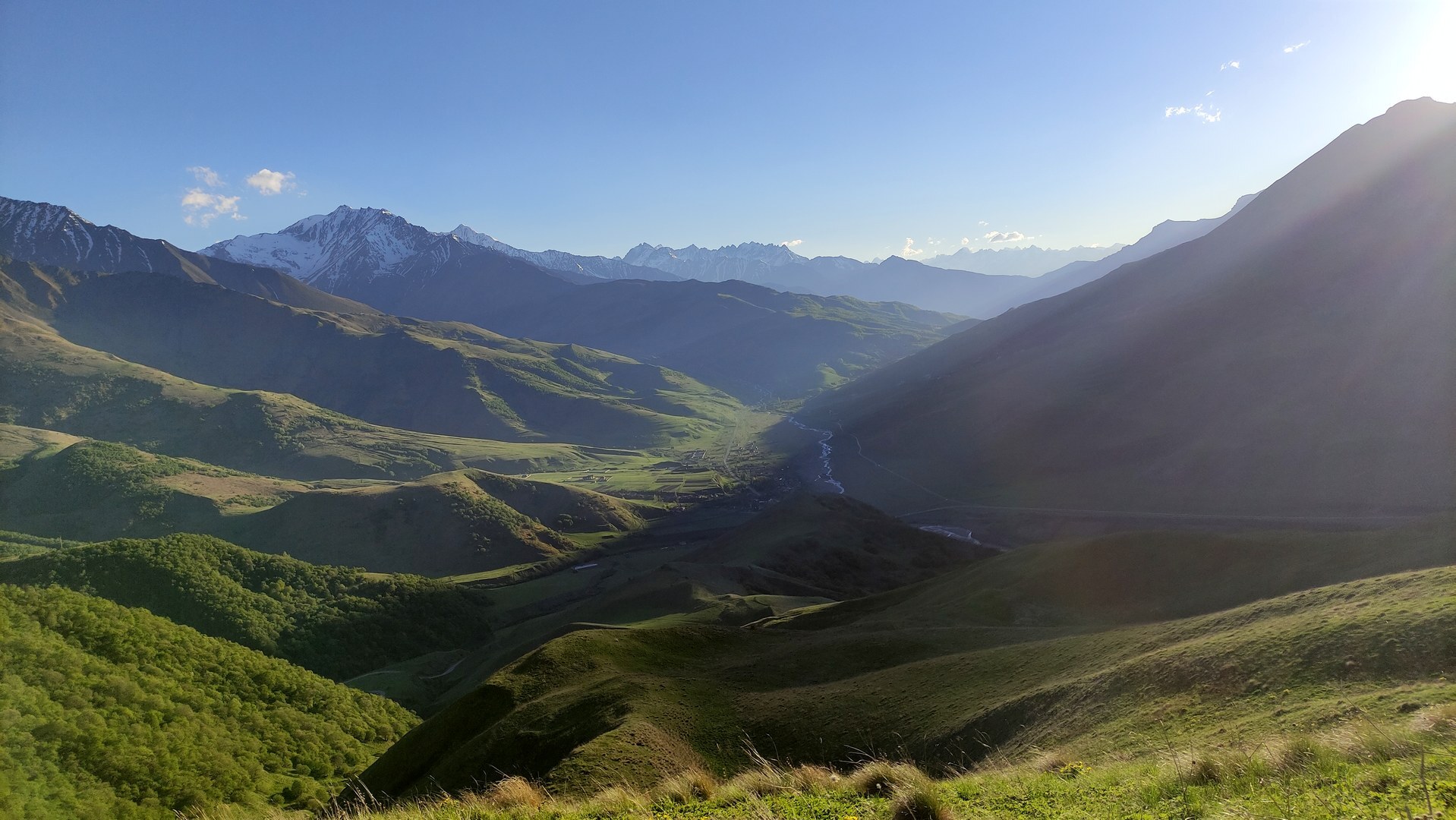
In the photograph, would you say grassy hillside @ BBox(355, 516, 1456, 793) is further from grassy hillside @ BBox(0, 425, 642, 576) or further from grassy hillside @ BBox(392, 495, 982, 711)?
grassy hillside @ BBox(0, 425, 642, 576)

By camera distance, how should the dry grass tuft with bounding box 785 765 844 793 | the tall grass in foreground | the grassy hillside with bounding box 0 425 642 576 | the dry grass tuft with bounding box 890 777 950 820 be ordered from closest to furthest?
1. the tall grass in foreground
2. the dry grass tuft with bounding box 890 777 950 820
3. the dry grass tuft with bounding box 785 765 844 793
4. the grassy hillside with bounding box 0 425 642 576

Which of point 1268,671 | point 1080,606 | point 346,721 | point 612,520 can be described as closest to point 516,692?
point 346,721

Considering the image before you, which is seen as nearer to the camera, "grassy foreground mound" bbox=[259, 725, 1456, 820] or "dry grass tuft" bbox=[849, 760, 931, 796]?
"grassy foreground mound" bbox=[259, 725, 1456, 820]

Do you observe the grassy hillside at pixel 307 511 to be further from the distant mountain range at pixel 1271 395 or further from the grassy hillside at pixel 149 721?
the grassy hillside at pixel 149 721

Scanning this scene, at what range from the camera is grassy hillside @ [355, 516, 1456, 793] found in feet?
62.9

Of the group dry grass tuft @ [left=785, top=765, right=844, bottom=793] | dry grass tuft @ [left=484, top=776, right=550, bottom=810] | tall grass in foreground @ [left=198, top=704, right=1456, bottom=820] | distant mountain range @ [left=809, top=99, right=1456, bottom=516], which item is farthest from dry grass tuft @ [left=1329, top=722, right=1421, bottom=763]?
distant mountain range @ [left=809, top=99, right=1456, bottom=516]

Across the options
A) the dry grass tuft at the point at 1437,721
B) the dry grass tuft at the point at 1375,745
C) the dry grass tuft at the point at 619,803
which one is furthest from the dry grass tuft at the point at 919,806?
the dry grass tuft at the point at 1437,721

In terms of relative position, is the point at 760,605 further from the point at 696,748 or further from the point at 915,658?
the point at 696,748

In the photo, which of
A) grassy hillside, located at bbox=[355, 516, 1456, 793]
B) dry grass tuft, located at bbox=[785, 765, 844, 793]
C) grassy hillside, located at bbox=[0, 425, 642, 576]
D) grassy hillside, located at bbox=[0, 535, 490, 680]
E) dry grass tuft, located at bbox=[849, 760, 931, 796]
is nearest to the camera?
dry grass tuft, located at bbox=[849, 760, 931, 796]

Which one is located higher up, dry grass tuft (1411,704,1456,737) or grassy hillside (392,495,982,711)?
dry grass tuft (1411,704,1456,737)

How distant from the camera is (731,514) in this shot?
16862cm

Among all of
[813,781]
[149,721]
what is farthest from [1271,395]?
[149,721]

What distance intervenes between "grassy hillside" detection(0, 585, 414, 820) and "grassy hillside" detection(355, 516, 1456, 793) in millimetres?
10519

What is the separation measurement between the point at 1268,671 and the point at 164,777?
45.8 m
